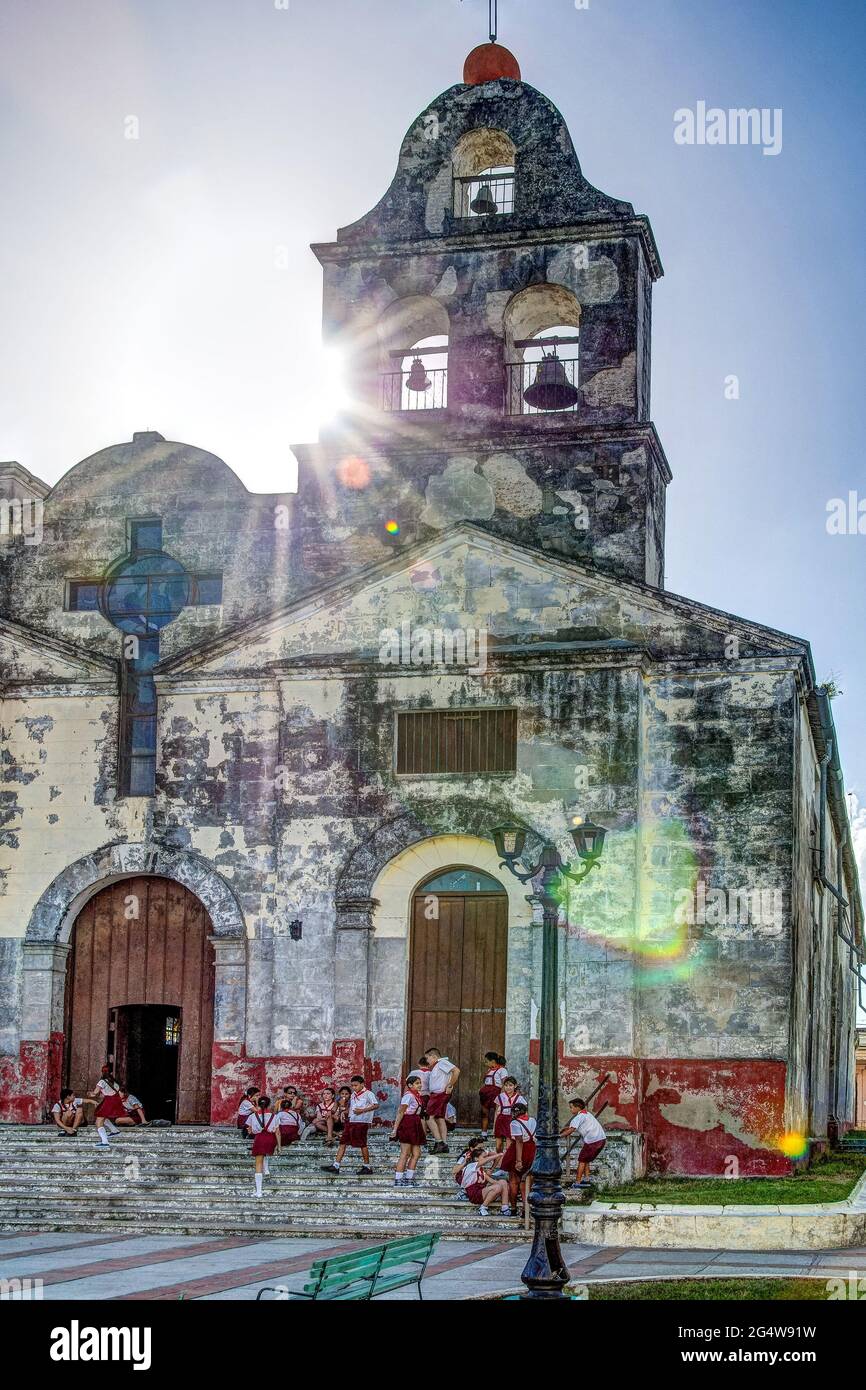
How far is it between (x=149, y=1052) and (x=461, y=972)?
569cm

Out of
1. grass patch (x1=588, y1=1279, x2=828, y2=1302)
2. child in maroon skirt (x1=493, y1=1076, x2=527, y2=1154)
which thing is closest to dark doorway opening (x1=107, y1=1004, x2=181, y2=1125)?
child in maroon skirt (x1=493, y1=1076, x2=527, y2=1154)

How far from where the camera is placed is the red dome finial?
3064cm

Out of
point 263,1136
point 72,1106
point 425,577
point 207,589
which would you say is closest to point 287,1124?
point 263,1136

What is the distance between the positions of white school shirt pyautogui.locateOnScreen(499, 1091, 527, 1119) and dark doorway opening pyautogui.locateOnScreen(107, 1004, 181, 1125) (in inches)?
283

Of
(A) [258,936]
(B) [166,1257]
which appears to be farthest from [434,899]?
(B) [166,1257]

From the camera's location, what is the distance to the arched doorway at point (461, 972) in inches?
1004


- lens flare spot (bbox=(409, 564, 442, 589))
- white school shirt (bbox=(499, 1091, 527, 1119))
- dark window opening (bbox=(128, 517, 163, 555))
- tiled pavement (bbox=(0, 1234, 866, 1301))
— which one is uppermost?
dark window opening (bbox=(128, 517, 163, 555))

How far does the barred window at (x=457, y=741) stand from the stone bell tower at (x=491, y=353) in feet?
11.6

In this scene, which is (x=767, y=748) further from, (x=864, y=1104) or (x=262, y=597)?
(x=864, y=1104)

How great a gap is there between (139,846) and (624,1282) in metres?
13.3

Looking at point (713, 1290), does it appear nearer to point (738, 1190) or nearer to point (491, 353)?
point (738, 1190)

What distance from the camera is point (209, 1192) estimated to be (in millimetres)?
Result: 22422

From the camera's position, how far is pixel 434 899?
26.0 meters

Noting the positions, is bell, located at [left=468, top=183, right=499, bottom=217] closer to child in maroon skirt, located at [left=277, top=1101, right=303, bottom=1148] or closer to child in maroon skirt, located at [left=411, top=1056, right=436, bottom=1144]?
child in maroon skirt, located at [left=411, top=1056, right=436, bottom=1144]
